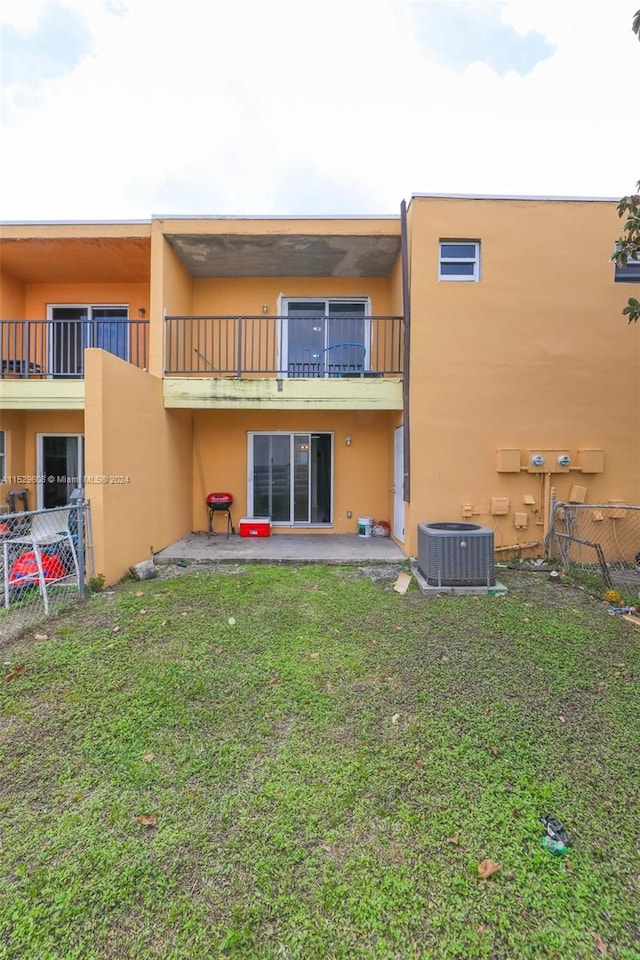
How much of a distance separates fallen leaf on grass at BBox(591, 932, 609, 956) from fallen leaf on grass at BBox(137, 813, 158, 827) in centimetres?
192

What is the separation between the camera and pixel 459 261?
22.9ft

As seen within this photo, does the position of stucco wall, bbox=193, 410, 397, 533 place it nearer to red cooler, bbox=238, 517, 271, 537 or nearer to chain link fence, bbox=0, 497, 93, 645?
red cooler, bbox=238, 517, 271, 537

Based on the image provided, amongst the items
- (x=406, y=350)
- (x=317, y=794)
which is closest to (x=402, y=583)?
(x=317, y=794)

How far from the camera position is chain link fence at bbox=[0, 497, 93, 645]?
466 cm

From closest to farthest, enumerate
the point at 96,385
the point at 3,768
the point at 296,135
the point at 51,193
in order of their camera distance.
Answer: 1. the point at 3,768
2. the point at 96,385
3. the point at 51,193
4. the point at 296,135

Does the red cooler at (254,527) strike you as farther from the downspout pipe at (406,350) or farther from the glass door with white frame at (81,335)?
the glass door with white frame at (81,335)

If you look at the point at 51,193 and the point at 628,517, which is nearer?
the point at 628,517

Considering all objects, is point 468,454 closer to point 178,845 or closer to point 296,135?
point 178,845

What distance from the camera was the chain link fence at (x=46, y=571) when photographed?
15.3 feet

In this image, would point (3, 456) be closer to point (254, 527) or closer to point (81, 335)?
point (81, 335)

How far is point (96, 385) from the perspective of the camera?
5.50 m

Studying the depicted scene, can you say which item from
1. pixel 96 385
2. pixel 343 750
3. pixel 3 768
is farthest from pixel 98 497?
pixel 343 750

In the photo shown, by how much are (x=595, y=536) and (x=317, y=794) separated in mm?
6807

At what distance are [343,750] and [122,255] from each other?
9.05 m
